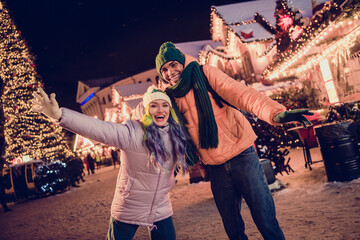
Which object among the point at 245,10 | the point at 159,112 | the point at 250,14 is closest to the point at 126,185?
the point at 159,112

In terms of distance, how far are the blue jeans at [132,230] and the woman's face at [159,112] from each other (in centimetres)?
88

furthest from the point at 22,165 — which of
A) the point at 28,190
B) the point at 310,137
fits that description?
the point at 310,137

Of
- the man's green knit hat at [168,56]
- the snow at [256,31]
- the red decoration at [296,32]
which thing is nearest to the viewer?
the man's green knit hat at [168,56]

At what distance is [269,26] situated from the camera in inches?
620

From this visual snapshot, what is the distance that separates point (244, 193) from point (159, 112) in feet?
3.16

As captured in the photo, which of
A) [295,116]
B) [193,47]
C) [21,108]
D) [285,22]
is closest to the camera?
[295,116]

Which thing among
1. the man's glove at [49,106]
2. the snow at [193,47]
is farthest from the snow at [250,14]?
the man's glove at [49,106]

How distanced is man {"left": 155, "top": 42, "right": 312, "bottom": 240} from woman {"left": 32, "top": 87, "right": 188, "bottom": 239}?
0.19m

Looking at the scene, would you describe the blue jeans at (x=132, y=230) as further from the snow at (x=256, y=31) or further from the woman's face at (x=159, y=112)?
the snow at (x=256, y=31)

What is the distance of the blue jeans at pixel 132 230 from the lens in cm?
227

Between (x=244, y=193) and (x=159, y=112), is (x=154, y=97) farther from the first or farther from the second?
(x=244, y=193)

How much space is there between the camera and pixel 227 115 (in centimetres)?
236

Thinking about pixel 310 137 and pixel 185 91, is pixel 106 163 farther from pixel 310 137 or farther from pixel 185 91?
pixel 185 91

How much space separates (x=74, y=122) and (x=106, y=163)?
32299mm
